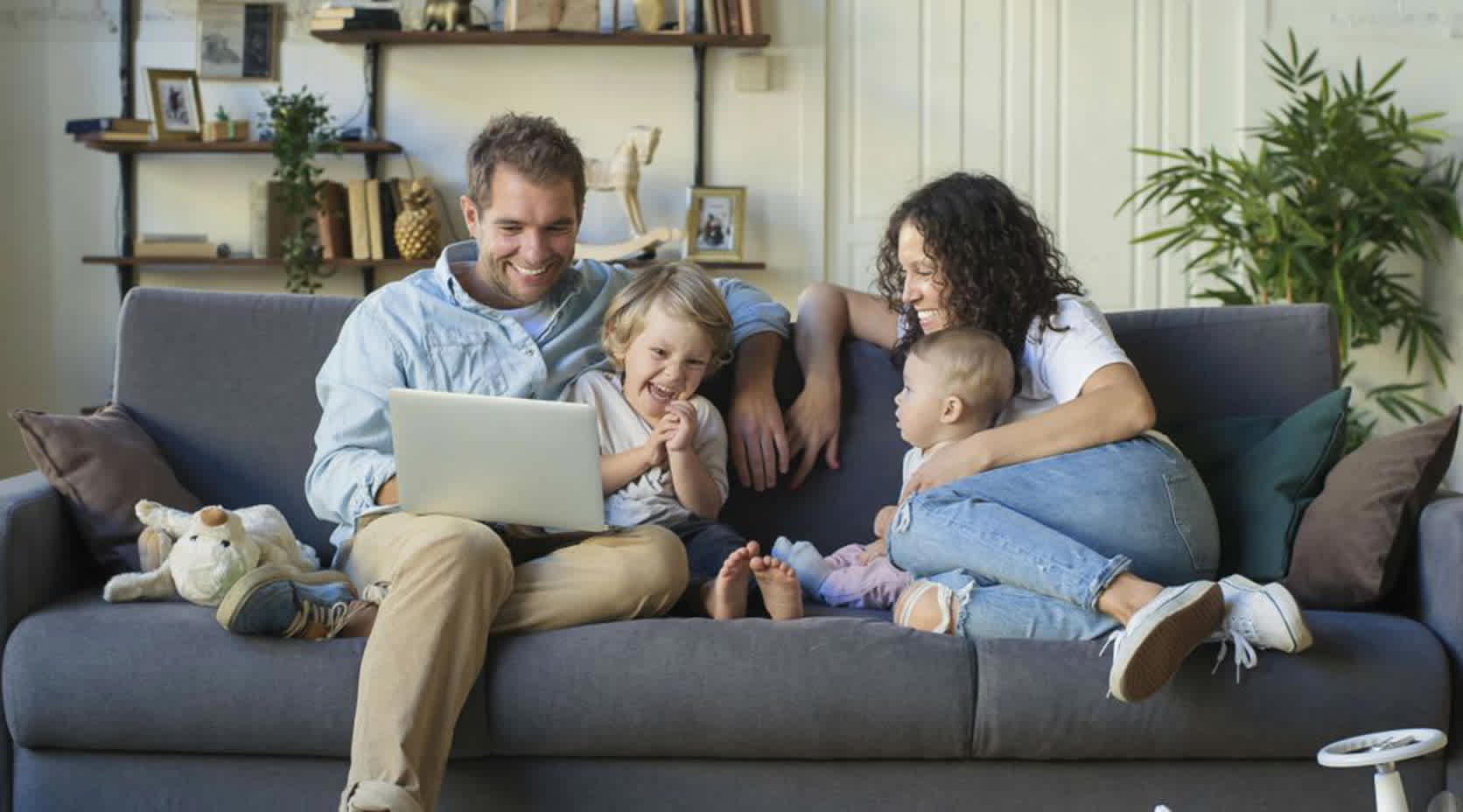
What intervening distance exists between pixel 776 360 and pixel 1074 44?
9.10ft

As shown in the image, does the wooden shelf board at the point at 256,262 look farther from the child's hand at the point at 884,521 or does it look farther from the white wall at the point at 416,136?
the child's hand at the point at 884,521

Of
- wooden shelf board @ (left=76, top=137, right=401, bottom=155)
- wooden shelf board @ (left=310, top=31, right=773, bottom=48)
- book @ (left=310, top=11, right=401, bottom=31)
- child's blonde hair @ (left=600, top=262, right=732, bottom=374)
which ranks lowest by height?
child's blonde hair @ (left=600, top=262, right=732, bottom=374)

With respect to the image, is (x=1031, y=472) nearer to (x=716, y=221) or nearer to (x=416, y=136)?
(x=716, y=221)

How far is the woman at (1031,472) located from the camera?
2.00m

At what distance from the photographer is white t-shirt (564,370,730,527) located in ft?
7.65

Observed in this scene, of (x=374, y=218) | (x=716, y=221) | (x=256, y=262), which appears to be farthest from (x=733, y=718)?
(x=256, y=262)

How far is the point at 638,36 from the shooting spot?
477 centimetres

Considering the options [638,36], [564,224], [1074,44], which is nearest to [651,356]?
[564,224]

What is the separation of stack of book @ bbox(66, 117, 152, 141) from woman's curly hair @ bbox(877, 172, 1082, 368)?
3.09 m

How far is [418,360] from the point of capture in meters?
2.41

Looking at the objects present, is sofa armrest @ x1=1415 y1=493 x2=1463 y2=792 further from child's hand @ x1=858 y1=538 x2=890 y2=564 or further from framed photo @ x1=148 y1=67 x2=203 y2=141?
framed photo @ x1=148 y1=67 x2=203 y2=141

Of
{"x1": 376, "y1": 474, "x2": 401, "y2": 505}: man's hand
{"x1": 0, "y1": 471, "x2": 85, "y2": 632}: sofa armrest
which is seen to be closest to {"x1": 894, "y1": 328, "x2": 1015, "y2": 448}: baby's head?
{"x1": 376, "y1": 474, "x2": 401, "y2": 505}: man's hand

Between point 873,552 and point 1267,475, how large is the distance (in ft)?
1.96

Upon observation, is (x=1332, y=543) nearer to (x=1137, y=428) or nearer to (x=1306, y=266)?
(x=1137, y=428)
